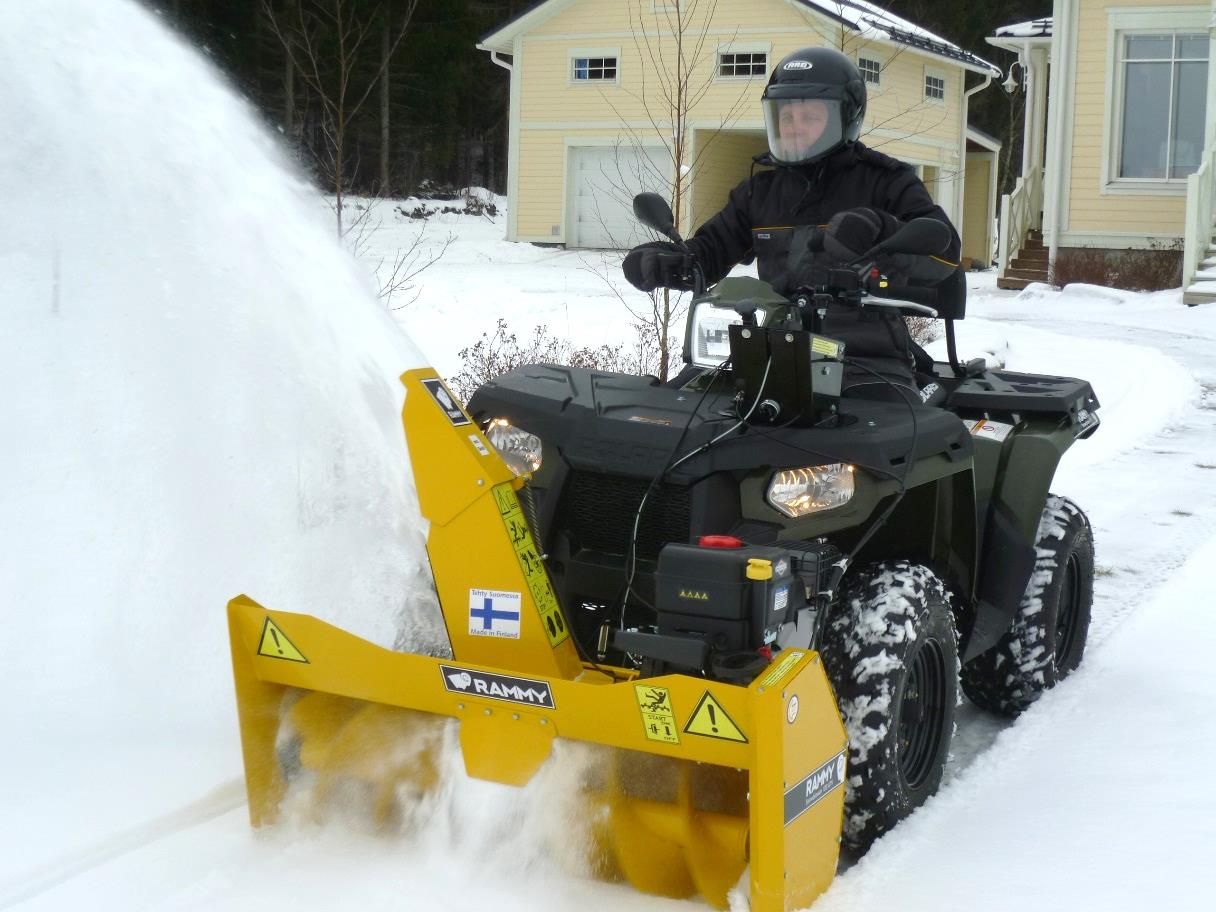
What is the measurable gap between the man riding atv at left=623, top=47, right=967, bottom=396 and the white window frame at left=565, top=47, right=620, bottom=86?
25.0 m

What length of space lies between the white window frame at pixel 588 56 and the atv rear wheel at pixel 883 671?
2608 cm

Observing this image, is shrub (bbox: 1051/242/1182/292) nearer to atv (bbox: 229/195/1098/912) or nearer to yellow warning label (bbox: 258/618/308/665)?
atv (bbox: 229/195/1098/912)

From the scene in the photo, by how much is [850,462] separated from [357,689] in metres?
1.21

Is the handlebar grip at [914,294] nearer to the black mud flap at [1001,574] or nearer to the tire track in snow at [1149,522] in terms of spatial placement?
the black mud flap at [1001,574]

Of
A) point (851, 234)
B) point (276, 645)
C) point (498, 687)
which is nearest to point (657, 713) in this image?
point (498, 687)

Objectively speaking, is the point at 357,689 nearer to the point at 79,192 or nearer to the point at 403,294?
the point at 79,192

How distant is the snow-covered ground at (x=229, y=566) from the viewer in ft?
10.6

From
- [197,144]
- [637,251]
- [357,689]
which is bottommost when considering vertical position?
[357,689]

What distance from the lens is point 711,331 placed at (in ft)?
11.9

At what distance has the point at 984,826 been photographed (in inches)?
141

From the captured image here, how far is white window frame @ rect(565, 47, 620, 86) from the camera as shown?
28406 mm

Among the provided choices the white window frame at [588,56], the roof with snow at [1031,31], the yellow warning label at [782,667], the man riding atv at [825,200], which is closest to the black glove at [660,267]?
the man riding atv at [825,200]

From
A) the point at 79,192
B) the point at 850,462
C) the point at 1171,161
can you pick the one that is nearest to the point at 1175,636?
the point at 850,462

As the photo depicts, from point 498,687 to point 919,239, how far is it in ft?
4.65
